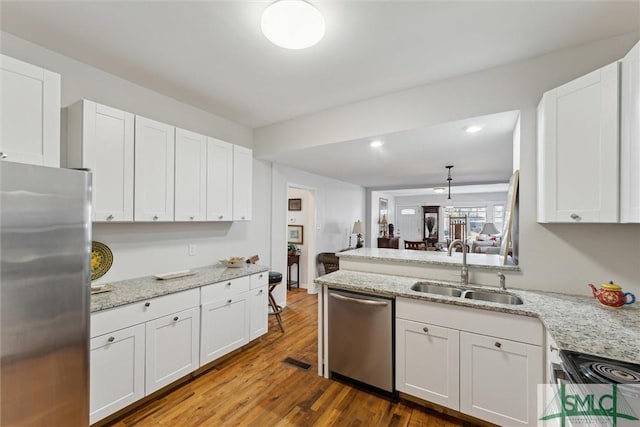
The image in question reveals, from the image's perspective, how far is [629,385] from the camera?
0.98 meters

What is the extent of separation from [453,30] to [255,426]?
117 inches

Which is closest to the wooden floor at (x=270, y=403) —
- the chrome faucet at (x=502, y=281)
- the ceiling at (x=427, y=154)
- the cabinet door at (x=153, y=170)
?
the chrome faucet at (x=502, y=281)

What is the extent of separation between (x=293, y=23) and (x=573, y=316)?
2.35m

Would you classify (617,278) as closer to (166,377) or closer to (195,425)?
(195,425)

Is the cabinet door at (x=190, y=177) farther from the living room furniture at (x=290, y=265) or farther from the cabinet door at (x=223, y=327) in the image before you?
the living room furniture at (x=290, y=265)

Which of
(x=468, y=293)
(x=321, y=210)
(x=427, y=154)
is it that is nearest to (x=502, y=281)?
(x=468, y=293)

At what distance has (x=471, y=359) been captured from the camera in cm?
183

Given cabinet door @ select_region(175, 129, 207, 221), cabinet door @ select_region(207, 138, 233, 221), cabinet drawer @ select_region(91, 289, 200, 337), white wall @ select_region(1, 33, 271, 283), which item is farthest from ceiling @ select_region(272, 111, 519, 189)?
cabinet drawer @ select_region(91, 289, 200, 337)

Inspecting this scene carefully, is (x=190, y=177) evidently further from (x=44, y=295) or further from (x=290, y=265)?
(x=290, y=265)

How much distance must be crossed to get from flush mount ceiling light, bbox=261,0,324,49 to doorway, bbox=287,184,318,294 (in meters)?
3.49

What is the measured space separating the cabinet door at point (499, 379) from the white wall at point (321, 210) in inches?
112

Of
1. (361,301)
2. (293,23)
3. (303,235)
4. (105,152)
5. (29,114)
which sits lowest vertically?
(361,301)

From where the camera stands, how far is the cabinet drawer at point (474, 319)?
1.67 m

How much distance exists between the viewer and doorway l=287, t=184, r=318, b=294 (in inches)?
207
